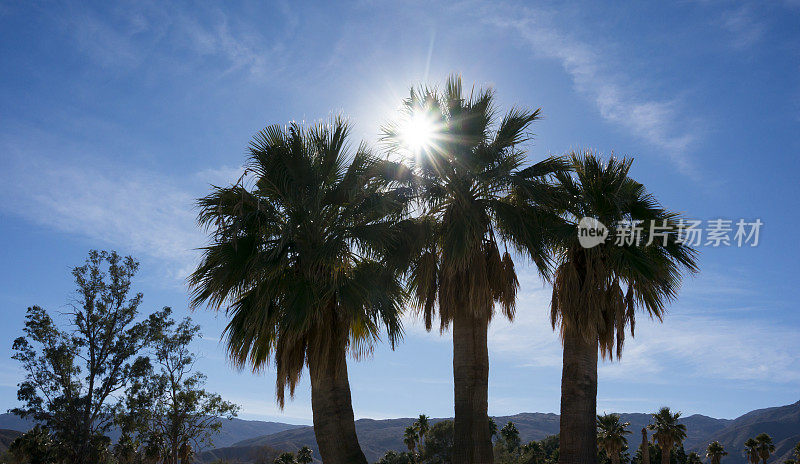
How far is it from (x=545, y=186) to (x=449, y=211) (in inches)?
82.4

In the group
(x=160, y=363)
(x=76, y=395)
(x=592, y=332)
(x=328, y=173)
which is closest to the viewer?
(x=592, y=332)

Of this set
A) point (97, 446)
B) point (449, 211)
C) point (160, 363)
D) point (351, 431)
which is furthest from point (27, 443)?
point (449, 211)

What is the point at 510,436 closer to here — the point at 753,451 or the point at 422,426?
the point at 422,426

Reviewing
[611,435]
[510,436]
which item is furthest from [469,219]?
[510,436]

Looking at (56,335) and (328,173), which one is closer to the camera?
(328,173)

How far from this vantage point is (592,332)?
12.2 metres

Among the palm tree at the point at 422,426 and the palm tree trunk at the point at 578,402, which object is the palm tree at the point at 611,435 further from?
the palm tree trunk at the point at 578,402

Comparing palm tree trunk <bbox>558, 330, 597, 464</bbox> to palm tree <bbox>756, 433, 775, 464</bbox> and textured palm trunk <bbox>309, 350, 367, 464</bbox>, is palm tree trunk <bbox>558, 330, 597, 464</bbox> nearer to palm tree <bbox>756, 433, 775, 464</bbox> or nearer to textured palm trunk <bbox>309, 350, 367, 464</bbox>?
textured palm trunk <bbox>309, 350, 367, 464</bbox>

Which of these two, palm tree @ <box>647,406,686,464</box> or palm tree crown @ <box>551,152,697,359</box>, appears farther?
palm tree @ <box>647,406,686,464</box>

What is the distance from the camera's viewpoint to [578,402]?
1234 cm

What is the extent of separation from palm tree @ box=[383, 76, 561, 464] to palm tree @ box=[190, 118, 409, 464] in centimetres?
75

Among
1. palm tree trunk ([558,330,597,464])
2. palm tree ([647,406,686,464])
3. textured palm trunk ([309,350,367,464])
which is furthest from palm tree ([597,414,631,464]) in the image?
textured palm trunk ([309,350,367,464])

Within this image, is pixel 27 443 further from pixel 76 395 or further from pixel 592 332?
pixel 592 332

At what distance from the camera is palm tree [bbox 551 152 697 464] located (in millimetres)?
12203
